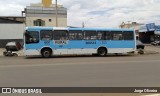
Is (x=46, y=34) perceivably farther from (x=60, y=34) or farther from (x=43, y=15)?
(x=43, y=15)

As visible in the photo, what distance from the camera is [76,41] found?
92.0ft

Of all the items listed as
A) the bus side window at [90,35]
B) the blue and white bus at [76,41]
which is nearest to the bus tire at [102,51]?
the blue and white bus at [76,41]

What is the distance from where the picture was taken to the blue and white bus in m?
26.7

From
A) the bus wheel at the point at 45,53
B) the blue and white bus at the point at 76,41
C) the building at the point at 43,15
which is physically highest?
the building at the point at 43,15

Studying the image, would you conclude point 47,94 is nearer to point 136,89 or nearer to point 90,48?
point 136,89

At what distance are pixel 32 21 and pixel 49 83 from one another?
6482 cm

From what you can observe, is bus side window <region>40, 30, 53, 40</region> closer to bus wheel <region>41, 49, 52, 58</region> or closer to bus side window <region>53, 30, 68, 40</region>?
bus side window <region>53, 30, 68, 40</region>

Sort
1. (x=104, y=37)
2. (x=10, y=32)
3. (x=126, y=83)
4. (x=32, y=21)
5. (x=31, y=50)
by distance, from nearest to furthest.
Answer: (x=126, y=83), (x=31, y=50), (x=104, y=37), (x=10, y=32), (x=32, y=21)

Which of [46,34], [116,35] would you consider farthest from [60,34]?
[116,35]

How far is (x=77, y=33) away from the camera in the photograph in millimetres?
28188

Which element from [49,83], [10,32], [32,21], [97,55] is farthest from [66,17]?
[49,83]

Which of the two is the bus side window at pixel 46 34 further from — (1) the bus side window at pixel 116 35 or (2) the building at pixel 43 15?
(2) the building at pixel 43 15

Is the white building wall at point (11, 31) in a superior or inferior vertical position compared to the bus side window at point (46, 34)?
superior

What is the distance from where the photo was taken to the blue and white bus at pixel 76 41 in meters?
26.7
